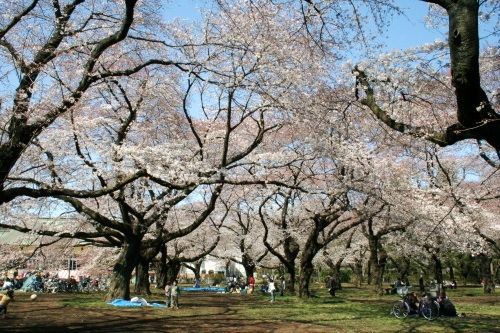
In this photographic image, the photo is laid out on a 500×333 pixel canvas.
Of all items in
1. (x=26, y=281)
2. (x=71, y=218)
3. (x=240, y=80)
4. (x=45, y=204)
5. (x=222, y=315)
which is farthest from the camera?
(x=26, y=281)

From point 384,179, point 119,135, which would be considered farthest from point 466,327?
point 119,135

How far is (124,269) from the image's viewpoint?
66.8ft

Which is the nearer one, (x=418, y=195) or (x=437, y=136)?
(x=437, y=136)

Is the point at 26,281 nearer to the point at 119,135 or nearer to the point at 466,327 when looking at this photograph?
the point at 119,135

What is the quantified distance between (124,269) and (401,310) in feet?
37.5

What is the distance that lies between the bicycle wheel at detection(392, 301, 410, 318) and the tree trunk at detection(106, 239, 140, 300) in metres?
10.7

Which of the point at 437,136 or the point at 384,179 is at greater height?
Answer: the point at 384,179

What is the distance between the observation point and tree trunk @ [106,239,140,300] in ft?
66.3

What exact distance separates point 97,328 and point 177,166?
16.3ft

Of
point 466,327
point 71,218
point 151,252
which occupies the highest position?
point 71,218

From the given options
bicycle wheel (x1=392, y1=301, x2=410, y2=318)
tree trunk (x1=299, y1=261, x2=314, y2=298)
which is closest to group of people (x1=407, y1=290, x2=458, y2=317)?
bicycle wheel (x1=392, y1=301, x2=410, y2=318)

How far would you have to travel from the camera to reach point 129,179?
10.7 metres

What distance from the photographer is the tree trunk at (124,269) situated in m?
20.2

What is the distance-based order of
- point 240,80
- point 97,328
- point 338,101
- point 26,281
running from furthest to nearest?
point 26,281
point 338,101
point 240,80
point 97,328
